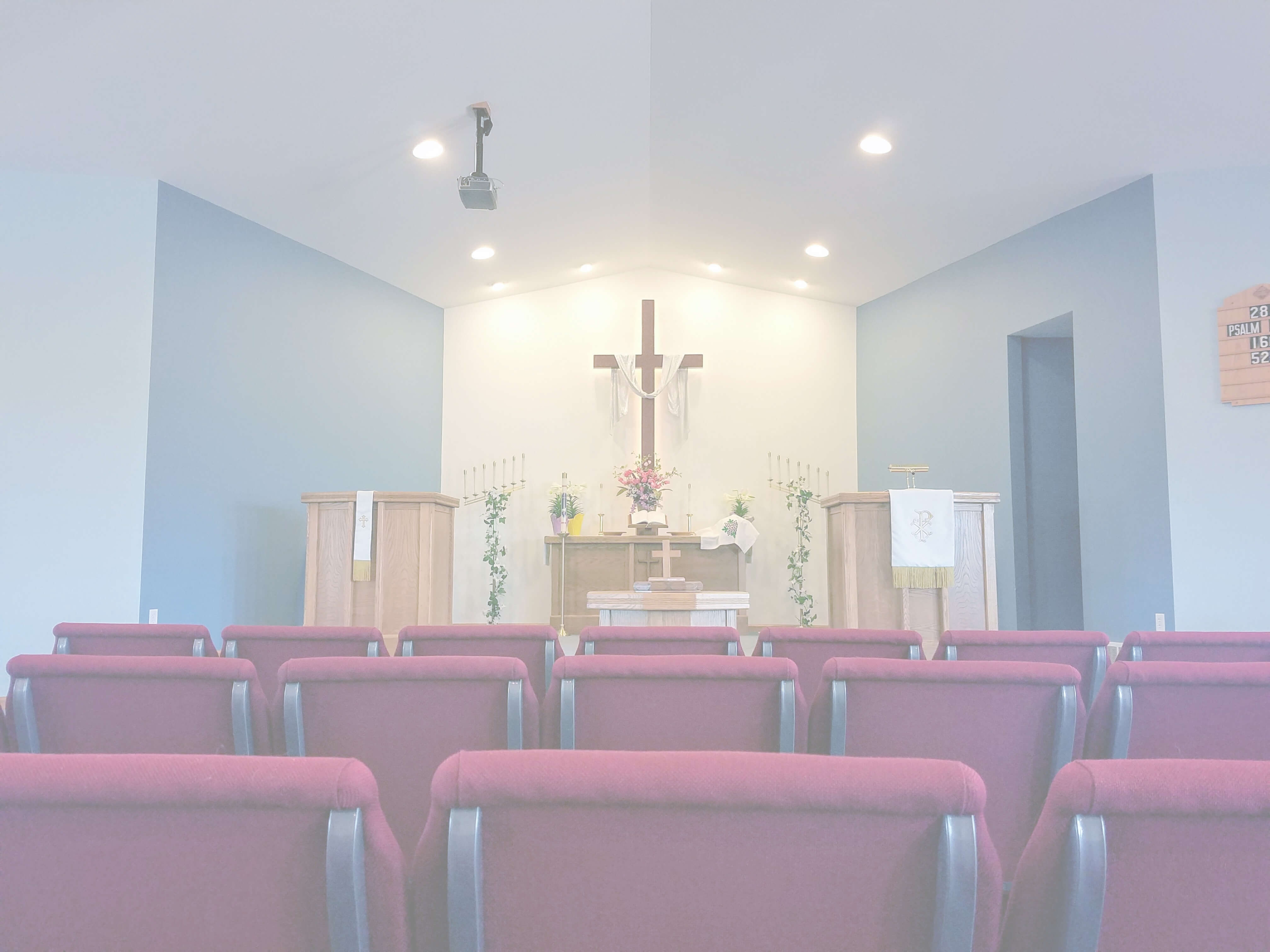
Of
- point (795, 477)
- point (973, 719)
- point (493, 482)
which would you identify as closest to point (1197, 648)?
point (973, 719)

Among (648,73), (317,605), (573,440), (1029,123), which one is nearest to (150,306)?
(317,605)

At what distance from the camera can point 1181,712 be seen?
A: 1746mm

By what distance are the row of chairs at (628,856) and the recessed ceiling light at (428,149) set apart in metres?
5.97

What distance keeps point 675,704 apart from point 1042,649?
46.0 inches

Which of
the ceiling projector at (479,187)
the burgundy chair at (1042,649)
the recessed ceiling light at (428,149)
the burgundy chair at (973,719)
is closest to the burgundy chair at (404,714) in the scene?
the burgundy chair at (973,719)

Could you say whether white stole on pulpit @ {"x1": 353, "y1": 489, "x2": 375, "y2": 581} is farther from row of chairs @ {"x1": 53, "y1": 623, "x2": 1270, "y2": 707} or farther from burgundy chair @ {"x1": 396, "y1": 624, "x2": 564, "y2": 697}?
burgundy chair @ {"x1": 396, "y1": 624, "x2": 564, "y2": 697}

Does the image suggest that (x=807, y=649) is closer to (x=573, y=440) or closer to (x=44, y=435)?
(x=44, y=435)

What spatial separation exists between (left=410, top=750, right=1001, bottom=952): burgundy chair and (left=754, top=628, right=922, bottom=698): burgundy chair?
158 centimetres

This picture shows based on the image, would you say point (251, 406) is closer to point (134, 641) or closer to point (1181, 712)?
point (134, 641)

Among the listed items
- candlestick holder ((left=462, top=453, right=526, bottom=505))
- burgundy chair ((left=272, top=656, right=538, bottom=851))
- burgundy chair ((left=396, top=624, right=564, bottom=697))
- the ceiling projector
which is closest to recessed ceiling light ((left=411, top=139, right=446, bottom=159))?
the ceiling projector

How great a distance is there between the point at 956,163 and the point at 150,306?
533cm

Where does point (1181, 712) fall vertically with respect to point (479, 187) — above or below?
below

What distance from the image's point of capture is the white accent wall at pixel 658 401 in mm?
9344

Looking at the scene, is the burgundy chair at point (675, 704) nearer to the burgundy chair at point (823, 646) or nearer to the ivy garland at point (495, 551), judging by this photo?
the burgundy chair at point (823, 646)
